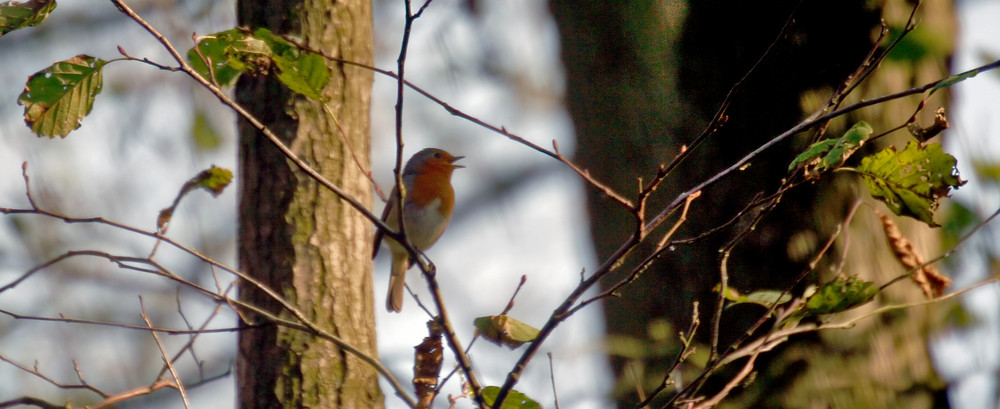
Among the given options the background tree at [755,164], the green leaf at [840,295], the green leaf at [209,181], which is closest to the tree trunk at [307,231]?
the green leaf at [209,181]

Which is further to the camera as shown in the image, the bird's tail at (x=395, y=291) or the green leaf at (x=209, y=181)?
the bird's tail at (x=395, y=291)

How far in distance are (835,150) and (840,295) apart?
0.34 m

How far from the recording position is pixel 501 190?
901 centimetres

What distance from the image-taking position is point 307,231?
249cm

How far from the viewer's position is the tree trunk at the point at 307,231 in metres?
2.38

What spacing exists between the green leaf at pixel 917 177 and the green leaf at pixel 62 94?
4.48ft

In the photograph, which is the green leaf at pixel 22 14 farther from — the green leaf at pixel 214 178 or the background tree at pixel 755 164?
the background tree at pixel 755 164

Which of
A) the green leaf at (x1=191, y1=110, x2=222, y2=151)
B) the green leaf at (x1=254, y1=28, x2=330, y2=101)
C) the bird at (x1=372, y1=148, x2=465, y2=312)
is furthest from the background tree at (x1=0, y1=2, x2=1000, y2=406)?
the bird at (x1=372, y1=148, x2=465, y2=312)

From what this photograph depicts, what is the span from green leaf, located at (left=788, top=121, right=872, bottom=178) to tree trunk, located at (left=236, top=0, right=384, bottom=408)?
146 centimetres

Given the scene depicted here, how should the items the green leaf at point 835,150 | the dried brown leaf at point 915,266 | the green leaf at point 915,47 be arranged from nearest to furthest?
the green leaf at point 835,150 → the green leaf at point 915,47 → the dried brown leaf at point 915,266

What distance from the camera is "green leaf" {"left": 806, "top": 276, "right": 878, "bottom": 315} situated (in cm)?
144

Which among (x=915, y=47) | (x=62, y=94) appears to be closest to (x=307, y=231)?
(x=62, y=94)

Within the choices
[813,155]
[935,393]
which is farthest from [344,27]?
[935,393]

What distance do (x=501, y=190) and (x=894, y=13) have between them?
22.7 feet
